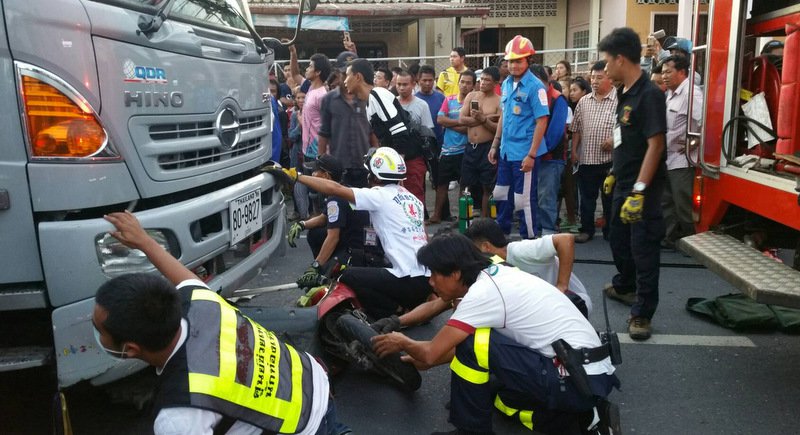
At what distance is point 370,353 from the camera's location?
3314 mm

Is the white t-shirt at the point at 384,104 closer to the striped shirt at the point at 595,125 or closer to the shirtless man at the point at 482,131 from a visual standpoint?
the shirtless man at the point at 482,131

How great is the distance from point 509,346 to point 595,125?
4.33 metres

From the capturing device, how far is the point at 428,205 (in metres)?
8.91

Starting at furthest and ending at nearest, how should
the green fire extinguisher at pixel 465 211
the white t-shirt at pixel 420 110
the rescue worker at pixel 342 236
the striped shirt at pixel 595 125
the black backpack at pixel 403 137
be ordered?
the white t-shirt at pixel 420 110 < the green fire extinguisher at pixel 465 211 < the striped shirt at pixel 595 125 < the black backpack at pixel 403 137 < the rescue worker at pixel 342 236

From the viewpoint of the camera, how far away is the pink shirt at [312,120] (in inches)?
285

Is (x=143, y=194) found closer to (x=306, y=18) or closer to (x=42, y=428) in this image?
(x=42, y=428)

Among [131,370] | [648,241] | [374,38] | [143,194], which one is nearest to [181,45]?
[143,194]

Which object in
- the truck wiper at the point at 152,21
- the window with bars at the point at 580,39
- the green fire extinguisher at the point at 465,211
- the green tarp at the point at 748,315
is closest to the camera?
the truck wiper at the point at 152,21

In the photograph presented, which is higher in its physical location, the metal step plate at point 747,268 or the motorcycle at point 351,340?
the metal step plate at point 747,268

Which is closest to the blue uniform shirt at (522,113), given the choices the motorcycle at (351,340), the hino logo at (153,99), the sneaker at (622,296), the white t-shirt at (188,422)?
the sneaker at (622,296)

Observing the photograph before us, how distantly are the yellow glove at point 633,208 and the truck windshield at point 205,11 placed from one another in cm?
254

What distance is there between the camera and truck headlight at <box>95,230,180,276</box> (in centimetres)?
266

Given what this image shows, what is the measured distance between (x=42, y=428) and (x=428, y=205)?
619cm

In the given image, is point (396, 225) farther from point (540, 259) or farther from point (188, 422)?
point (188, 422)
